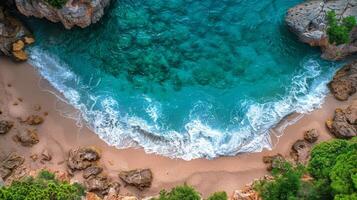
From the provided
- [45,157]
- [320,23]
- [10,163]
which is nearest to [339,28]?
[320,23]

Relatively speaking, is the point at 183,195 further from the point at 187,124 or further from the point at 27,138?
the point at 27,138

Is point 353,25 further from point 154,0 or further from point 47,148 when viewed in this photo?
point 47,148

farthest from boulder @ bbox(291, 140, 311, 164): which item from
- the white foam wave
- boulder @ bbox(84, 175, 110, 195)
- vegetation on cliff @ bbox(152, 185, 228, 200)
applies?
boulder @ bbox(84, 175, 110, 195)

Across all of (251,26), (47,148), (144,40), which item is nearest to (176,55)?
(144,40)

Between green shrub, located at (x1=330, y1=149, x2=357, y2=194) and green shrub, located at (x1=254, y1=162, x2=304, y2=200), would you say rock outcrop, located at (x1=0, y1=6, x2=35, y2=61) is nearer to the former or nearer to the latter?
green shrub, located at (x1=254, y1=162, x2=304, y2=200)

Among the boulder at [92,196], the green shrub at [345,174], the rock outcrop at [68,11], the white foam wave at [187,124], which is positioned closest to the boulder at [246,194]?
the white foam wave at [187,124]

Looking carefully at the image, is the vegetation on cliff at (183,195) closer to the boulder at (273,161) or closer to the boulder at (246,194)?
the boulder at (246,194)
